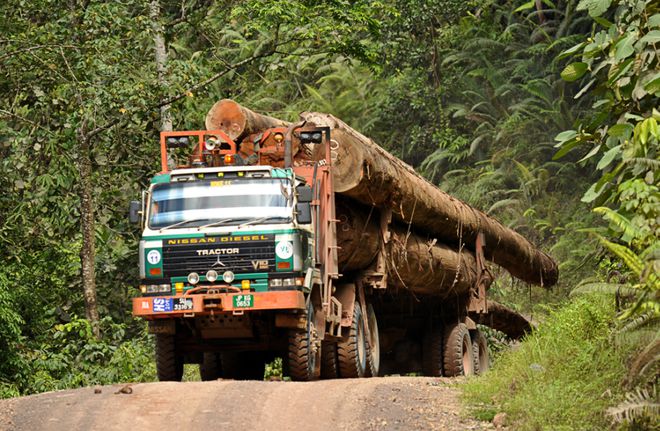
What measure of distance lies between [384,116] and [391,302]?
17.4 metres

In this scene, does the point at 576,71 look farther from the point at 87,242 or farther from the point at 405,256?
the point at 87,242

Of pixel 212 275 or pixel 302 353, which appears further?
pixel 302 353

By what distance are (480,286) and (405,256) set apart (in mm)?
4297

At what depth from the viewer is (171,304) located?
12672mm

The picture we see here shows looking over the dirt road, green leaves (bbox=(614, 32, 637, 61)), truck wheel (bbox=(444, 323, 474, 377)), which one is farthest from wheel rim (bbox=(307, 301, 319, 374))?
truck wheel (bbox=(444, 323, 474, 377))

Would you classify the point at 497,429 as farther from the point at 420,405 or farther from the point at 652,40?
the point at 652,40

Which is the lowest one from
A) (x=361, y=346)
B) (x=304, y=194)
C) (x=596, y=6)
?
(x=361, y=346)

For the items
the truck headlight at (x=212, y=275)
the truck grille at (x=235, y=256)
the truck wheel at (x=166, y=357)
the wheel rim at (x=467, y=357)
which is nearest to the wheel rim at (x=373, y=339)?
the truck wheel at (x=166, y=357)

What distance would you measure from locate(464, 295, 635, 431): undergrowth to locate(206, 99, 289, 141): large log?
4809 millimetres

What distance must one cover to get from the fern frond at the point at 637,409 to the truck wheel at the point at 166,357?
676 cm

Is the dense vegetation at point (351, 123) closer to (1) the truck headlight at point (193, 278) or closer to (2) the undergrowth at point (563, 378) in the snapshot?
(2) the undergrowth at point (563, 378)

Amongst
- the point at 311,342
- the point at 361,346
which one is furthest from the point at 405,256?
the point at 311,342

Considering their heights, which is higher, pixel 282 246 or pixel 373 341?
pixel 282 246

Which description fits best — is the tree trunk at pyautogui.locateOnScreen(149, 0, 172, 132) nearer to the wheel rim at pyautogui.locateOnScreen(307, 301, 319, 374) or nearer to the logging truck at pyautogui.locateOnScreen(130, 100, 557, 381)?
the logging truck at pyautogui.locateOnScreen(130, 100, 557, 381)
